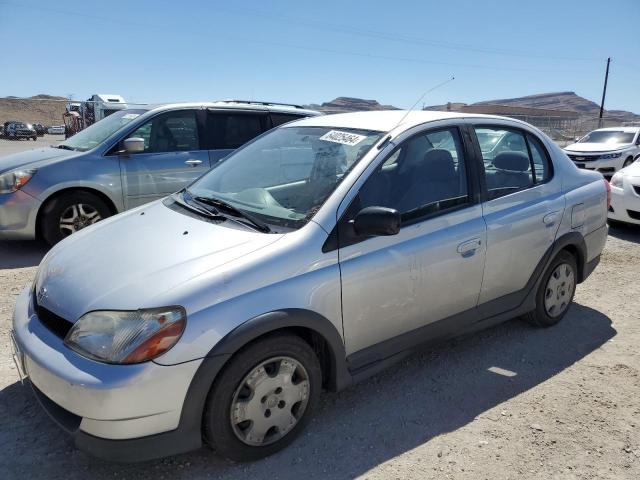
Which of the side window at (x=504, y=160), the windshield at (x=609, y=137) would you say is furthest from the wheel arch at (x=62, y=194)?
the windshield at (x=609, y=137)

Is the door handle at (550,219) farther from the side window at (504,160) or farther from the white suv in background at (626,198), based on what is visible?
the white suv in background at (626,198)

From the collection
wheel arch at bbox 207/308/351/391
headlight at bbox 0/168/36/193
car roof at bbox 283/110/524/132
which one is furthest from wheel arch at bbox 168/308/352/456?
headlight at bbox 0/168/36/193

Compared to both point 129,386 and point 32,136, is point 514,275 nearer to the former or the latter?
point 129,386

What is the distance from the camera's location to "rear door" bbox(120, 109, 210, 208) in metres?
6.07

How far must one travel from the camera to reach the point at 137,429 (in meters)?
2.13

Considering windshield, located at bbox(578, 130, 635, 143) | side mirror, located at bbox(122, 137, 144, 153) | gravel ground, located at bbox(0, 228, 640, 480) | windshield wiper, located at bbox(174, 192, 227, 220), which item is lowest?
gravel ground, located at bbox(0, 228, 640, 480)

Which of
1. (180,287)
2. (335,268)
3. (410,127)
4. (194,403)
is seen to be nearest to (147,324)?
(180,287)

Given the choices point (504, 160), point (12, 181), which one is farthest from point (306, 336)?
point (12, 181)

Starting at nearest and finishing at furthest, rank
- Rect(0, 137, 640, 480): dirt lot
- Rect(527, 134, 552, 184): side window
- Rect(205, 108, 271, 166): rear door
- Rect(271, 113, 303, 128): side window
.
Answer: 1. Rect(0, 137, 640, 480): dirt lot
2. Rect(527, 134, 552, 184): side window
3. Rect(205, 108, 271, 166): rear door
4. Rect(271, 113, 303, 128): side window

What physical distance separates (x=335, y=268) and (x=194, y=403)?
0.93m

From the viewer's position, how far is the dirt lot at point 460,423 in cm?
249

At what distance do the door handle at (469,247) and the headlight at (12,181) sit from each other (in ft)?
15.9

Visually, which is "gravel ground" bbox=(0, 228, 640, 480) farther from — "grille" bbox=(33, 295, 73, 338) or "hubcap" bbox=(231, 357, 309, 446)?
"grille" bbox=(33, 295, 73, 338)

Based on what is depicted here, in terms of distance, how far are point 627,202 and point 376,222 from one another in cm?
636
